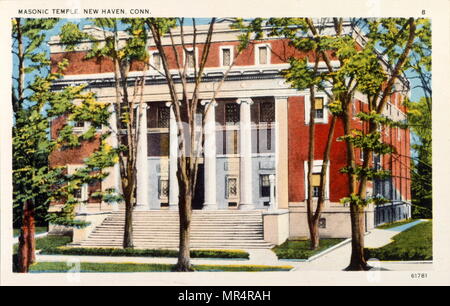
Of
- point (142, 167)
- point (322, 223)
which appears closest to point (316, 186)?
point (322, 223)

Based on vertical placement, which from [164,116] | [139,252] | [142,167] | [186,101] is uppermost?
[186,101]

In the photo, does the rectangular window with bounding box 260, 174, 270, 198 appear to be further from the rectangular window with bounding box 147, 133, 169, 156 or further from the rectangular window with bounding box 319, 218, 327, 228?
the rectangular window with bounding box 147, 133, 169, 156

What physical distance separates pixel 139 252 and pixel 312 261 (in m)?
2.96

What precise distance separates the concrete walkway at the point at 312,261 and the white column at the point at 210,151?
3.36 ft

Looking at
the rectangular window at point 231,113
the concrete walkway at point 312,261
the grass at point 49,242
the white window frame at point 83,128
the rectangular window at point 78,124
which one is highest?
the rectangular window at point 231,113

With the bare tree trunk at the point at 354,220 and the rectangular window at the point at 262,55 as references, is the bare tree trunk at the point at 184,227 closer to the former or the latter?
the rectangular window at the point at 262,55

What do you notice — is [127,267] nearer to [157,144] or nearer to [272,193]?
[157,144]

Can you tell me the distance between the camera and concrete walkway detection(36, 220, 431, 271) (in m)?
11.4

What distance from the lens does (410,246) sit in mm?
11578

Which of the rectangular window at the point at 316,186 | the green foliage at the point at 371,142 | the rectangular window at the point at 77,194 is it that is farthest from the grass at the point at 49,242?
the green foliage at the point at 371,142

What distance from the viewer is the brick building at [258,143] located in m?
11.6
